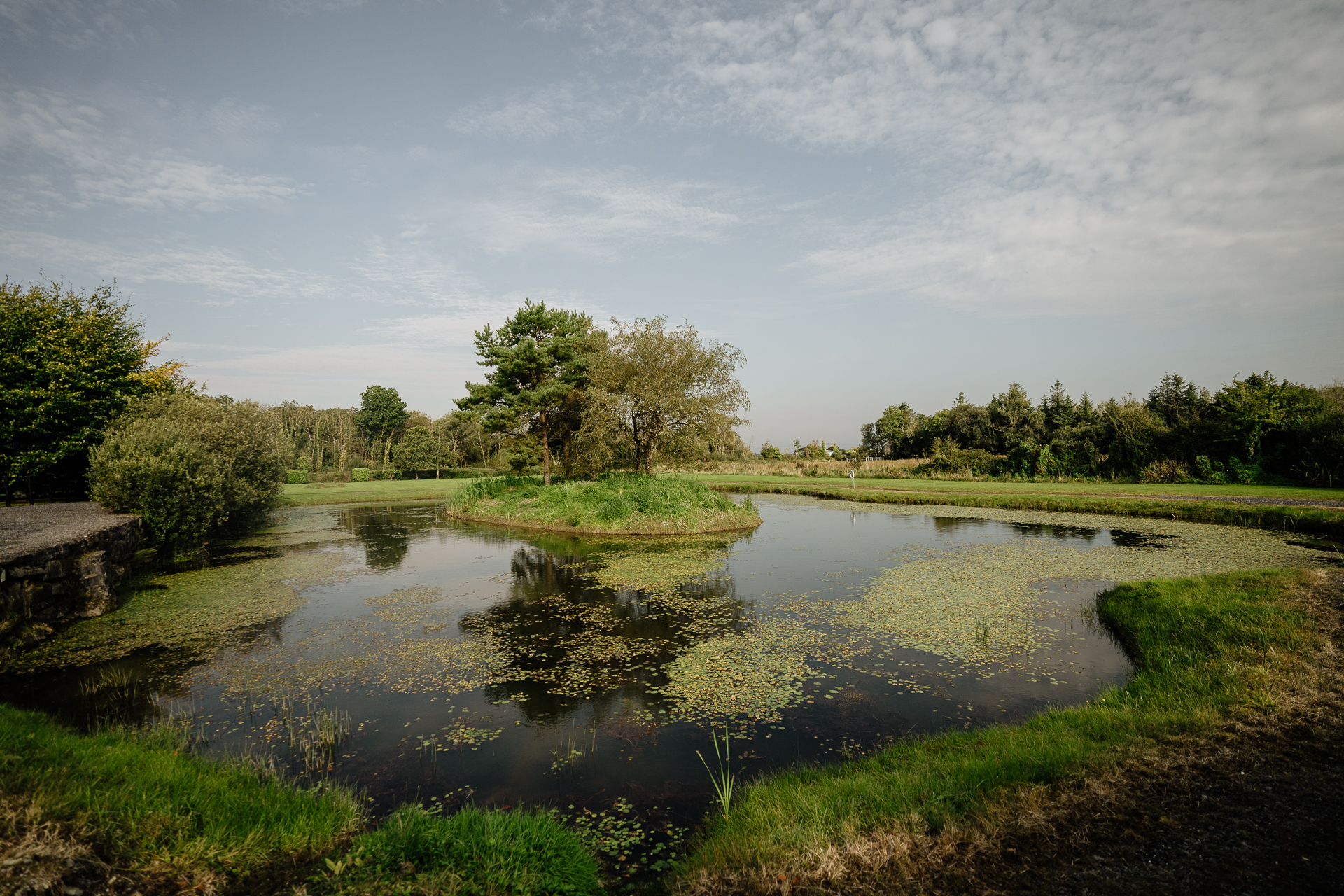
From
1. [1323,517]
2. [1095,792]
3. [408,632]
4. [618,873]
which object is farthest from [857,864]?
[1323,517]

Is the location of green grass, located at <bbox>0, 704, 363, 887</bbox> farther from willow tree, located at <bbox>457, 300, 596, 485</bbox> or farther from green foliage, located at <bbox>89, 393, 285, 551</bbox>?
willow tree, located at <bbox>457, 300, 596, 485</bbox>

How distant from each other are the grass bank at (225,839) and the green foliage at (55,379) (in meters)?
16.3

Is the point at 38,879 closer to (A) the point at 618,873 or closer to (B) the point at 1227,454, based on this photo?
(A) the point at 618,873

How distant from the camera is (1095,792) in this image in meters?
3.52

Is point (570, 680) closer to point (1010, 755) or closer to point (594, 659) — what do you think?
point (594, 659)

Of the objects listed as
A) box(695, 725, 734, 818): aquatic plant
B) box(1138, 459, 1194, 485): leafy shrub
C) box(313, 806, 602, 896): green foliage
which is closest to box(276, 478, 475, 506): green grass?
box(695, 725, 734, 818): aquatic plant

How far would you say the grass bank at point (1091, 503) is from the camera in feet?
49.3

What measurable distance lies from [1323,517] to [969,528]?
824 cm

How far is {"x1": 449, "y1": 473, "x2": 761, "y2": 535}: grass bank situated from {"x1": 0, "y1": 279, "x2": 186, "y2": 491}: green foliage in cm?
1221

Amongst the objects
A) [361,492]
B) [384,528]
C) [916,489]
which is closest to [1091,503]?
[916,489]

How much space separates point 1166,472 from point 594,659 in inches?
1315

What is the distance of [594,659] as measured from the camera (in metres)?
7.54

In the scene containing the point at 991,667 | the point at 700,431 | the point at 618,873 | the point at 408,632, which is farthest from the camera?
the point at 700,431

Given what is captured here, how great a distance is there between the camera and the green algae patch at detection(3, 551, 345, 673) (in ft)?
25.2
